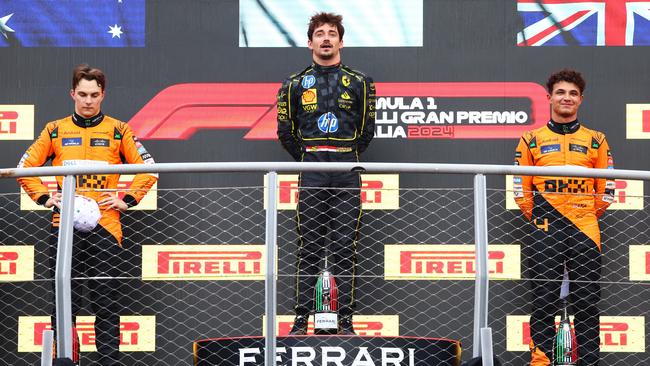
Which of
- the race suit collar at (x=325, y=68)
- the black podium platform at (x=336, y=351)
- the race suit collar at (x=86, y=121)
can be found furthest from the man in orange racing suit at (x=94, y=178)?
the race suit collar at (x=325, y=68)

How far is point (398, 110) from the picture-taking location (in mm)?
7066

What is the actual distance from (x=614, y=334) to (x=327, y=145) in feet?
7.24

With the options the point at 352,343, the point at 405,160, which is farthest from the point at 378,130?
the point at 352,343

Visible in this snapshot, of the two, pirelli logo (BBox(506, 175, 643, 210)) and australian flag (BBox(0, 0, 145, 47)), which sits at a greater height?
australian flag (BBox(0, 0, 145, 47))

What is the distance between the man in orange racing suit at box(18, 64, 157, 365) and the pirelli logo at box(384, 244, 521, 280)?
5.23ft

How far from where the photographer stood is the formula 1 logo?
7059 millimetres

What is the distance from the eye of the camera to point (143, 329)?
692cm

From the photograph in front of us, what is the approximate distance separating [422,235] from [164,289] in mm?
1635

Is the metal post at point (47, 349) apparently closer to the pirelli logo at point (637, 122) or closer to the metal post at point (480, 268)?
the metal post at point (480, 268)

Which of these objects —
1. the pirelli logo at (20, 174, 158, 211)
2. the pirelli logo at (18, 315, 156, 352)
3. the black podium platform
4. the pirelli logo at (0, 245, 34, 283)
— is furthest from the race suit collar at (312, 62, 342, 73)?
the pirelli logo at (0, 245, 34, 283)

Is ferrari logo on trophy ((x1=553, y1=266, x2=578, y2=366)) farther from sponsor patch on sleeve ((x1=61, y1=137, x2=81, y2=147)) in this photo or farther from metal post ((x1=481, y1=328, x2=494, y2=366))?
sponsor patch on sleeve ((x1=61, y1=137, x2=81, y2=147))

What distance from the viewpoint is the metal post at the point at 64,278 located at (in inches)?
195

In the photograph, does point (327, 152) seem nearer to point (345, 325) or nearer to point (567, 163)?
point (345, 325)

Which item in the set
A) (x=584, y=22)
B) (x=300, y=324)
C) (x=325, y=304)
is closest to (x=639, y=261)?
(x=584, y=22)
